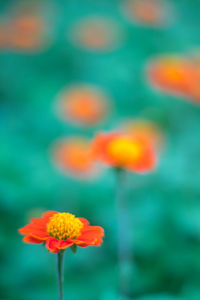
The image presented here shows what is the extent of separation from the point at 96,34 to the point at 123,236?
7.54 feet

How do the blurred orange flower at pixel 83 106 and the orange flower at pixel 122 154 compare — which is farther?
the blurred orange flower at pixel 83 106

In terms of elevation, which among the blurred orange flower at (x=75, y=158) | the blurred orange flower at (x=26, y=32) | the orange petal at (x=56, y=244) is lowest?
the orange petal at (x=56, y=244)

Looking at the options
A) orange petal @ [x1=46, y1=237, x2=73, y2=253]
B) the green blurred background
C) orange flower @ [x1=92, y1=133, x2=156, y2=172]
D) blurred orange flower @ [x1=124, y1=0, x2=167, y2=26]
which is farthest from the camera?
blurred orange flower @ [x1=124, y1=0, x2=167, y2=26]

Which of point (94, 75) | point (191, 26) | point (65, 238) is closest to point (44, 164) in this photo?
point (94, 75)

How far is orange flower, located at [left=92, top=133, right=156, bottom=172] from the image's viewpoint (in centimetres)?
119

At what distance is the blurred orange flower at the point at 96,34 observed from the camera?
3342 mm

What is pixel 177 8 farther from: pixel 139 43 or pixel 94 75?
pixel 94 75

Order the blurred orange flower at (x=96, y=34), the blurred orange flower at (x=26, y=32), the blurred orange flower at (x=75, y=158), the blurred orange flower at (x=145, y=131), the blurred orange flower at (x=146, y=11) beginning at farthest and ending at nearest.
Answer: the blurred orange flower at (x=146, y=11) → the blurred orange flower at (x=96, y=34) → the blurred orange flower at (x=26, y=32) → the blurred orange flower at (x=145, y=131) → the blurred orange flower at (x=75, y=158)

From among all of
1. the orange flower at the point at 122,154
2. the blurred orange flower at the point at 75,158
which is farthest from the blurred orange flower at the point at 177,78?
the orange flower at the point at 122,154

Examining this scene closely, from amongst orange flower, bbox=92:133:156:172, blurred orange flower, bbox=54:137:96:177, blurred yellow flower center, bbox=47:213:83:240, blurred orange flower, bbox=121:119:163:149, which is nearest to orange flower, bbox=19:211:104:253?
blurred yellow flower center, bbox=47:213:83:240

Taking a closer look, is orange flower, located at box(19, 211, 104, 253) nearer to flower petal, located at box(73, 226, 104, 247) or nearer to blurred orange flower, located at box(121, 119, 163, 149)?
flower petal, located at box(73, 226, 104, 247)

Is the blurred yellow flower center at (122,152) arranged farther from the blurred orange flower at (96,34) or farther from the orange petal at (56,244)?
the blurred orange flower at (96,34)

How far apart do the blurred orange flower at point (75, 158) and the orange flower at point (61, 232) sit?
1.11m

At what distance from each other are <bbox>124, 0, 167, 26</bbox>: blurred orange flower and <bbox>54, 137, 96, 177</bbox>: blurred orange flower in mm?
2146
